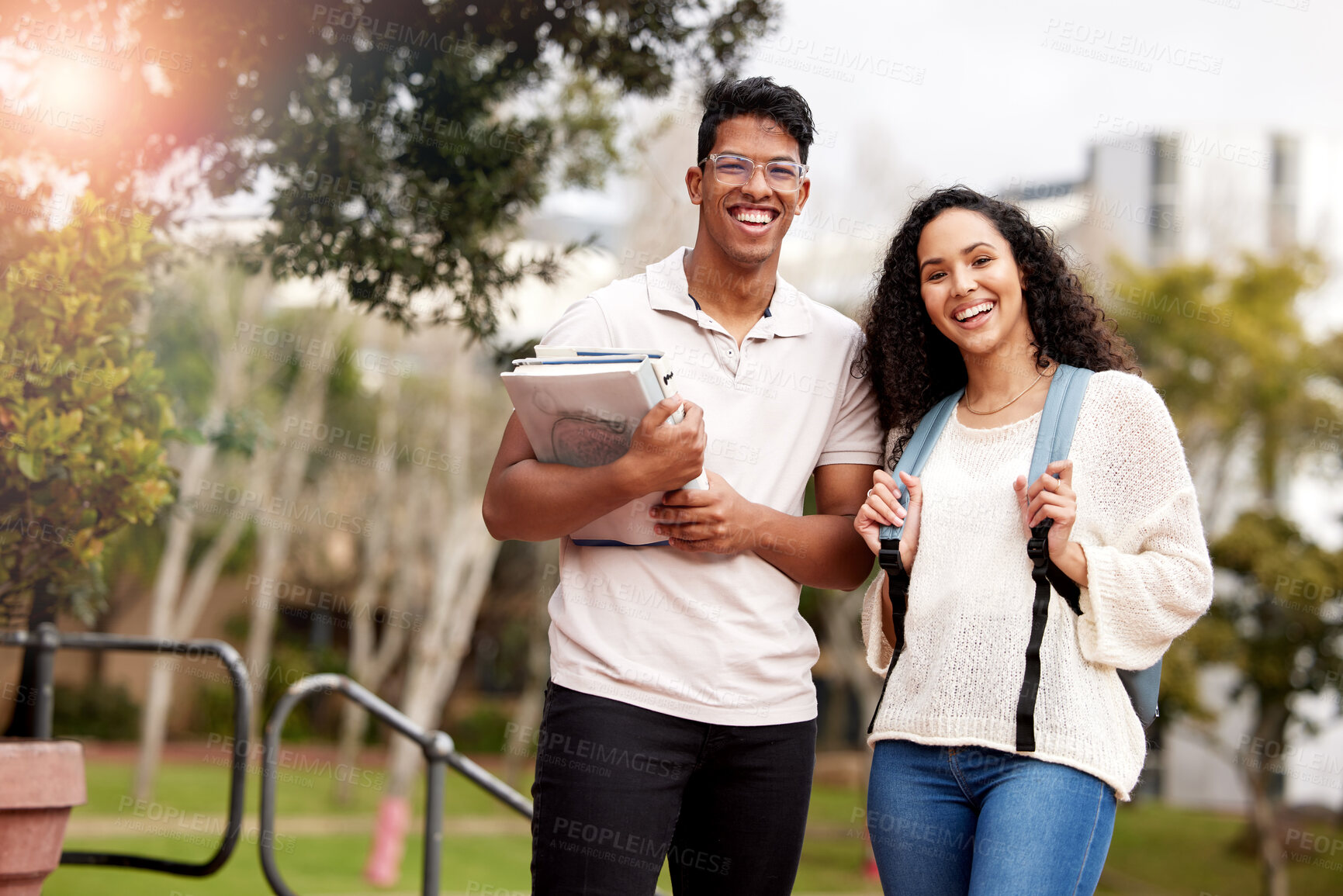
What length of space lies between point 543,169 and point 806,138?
5.40ft

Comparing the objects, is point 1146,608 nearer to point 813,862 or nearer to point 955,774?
point 955,774

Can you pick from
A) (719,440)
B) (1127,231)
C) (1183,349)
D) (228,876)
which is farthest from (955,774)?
(1127,231)

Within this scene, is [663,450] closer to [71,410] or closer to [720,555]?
[720,555]

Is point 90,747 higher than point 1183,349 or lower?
lower

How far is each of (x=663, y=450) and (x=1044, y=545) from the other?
67 centimetres

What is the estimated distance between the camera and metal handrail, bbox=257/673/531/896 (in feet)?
11.9

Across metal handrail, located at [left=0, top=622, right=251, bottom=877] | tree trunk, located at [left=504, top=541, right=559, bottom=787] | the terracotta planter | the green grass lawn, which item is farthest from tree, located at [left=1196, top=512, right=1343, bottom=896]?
the terracotta planter

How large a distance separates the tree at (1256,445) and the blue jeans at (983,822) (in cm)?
1242

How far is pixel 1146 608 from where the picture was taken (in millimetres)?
1978

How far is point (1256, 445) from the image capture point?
15.6 metres

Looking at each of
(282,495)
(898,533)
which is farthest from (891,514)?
(282,495)

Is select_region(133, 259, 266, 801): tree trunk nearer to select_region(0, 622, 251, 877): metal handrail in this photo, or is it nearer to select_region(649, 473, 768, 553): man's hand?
select_region(0, 622, 251, 877): metal handrail

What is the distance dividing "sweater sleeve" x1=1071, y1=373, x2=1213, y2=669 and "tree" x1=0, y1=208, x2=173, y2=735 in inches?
96.1

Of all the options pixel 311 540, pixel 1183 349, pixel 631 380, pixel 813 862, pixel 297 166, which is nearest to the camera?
pixel 631 380
